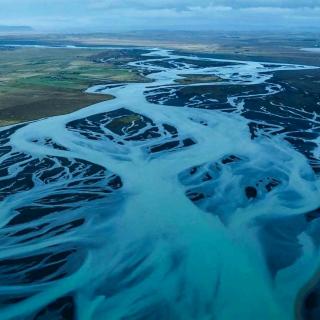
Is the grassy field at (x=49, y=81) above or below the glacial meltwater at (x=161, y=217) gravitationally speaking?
below

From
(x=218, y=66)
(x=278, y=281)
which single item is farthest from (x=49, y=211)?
(x=218, y=66)

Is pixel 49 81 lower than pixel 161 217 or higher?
lower

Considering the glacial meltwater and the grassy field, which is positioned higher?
the glacial meltwater

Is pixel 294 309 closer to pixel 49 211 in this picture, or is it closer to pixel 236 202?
pixel 236 202

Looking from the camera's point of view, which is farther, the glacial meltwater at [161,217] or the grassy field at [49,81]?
the grassy field at [49,81]
